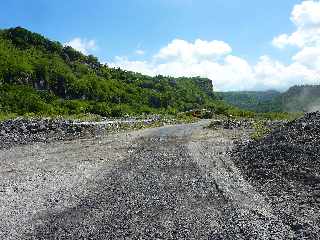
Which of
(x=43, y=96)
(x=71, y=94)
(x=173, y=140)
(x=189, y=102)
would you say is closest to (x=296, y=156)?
(x=173, y=140)

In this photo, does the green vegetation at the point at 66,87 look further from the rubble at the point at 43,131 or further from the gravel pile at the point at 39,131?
the gravel pile at the point at 39,131

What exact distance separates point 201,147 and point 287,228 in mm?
19417

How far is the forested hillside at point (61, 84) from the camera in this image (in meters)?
94.6

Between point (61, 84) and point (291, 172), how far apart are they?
343 ft

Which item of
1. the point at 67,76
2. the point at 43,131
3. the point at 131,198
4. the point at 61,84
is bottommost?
the point at 131,198

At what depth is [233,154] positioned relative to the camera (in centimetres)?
2959

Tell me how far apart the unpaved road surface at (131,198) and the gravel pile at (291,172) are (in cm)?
52

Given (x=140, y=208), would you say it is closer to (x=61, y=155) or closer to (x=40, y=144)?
(x=61, y=155)

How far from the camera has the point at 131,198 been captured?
17.9 meters

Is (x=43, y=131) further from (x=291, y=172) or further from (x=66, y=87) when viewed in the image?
(x=66, y=87)

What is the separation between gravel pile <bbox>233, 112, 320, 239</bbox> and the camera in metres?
15.0

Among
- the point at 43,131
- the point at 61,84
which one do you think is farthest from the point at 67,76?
the point at 43,131

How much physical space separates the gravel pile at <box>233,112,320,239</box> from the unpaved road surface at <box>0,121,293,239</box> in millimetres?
519

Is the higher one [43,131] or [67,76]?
[67,76]
